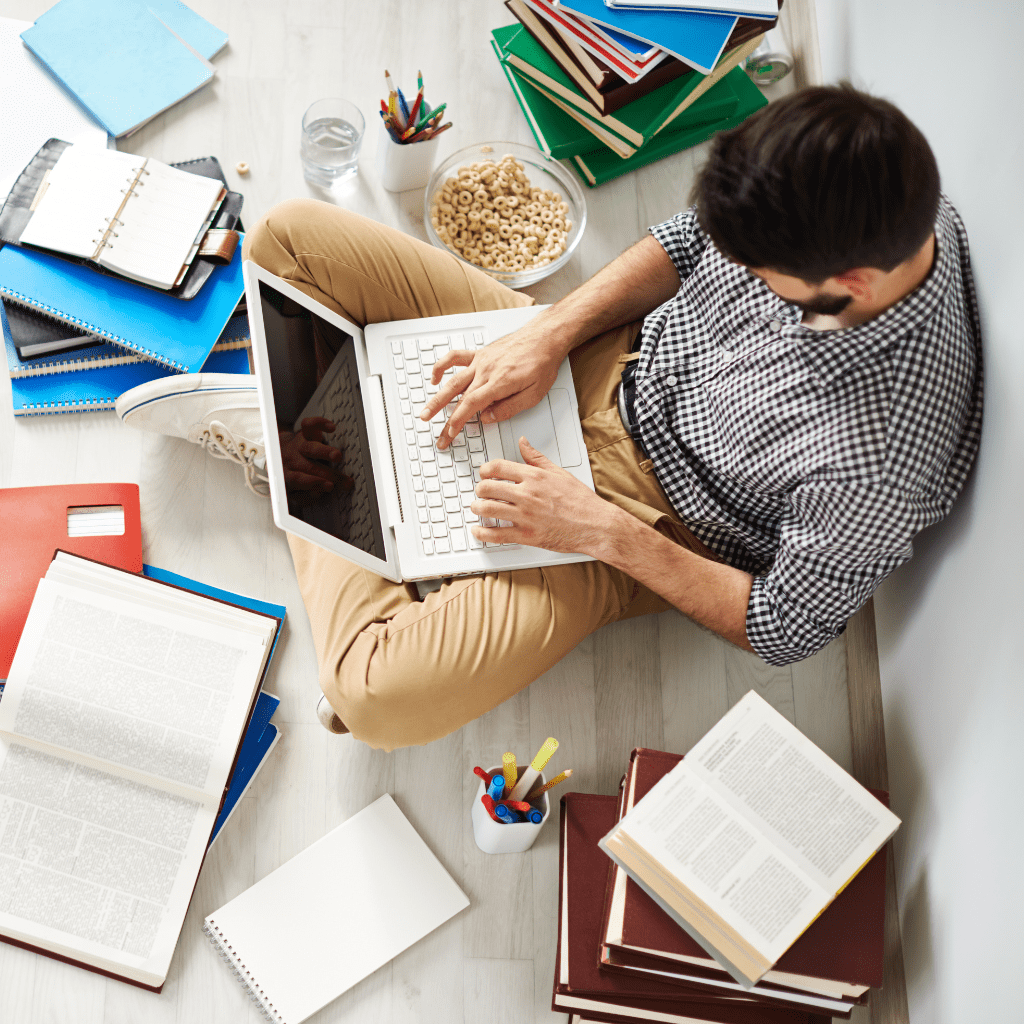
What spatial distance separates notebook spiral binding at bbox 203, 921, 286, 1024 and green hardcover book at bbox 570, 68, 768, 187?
146cm

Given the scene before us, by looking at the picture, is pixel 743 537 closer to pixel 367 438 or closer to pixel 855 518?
pixel 855 518

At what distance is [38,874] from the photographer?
1295 mm

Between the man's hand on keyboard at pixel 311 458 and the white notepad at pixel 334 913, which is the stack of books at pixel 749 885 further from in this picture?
the man's hand on keyboard at pixel 311 458

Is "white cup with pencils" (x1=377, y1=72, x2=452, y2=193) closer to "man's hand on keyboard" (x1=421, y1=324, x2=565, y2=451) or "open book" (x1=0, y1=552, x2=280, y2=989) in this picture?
"man's hand on keyboard" (x1=421, y1=324, x2=565, y2=451)

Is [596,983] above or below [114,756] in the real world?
below

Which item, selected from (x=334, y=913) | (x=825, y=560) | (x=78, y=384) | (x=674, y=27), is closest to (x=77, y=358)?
(x=78, y=384)

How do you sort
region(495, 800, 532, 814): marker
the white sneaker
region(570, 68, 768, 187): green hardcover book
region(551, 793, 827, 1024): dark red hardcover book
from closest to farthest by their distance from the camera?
1. region(551, 793, 827, 1024): dark red hardcover book
2. region(495, 800, 532, 814): marker
3. the white sneaker
4. region(570, 68, 768, 187): green hardcover book

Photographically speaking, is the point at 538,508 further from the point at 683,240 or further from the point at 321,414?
the point at 683,240

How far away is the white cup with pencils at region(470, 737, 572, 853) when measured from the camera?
129 centimetres

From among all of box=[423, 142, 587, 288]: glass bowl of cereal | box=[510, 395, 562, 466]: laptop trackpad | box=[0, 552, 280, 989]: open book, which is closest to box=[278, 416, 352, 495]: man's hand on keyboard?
box=[510, 395, 562, 466]: laptop trackpad

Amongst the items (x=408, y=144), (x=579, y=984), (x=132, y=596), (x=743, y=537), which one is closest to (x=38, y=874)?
(x=132, y=596)

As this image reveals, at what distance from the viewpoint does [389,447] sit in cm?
129

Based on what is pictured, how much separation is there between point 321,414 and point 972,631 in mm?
871

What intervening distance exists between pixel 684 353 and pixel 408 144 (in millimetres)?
670
